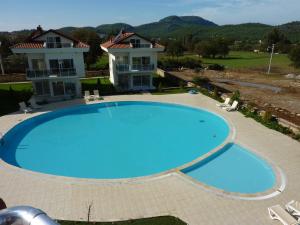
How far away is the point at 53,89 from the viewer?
27.5m

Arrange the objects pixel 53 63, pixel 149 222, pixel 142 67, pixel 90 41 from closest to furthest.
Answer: pixel 149 222 → pixel 53 63 → pixel 142 67 → pixel 90 41

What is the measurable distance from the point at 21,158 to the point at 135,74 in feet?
57.3

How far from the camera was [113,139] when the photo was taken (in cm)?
1884

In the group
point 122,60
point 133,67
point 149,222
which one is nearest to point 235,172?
point 149,222

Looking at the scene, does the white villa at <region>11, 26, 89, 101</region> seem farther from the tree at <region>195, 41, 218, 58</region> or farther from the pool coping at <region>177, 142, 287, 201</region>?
the tree at <region>195, 41, 218, 58</region>

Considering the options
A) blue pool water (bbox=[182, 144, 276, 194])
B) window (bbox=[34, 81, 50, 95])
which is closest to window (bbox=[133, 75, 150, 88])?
window (bbox=[34, 81, 50, 95])

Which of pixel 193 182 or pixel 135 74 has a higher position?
pixel 135 74

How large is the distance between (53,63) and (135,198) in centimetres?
2003

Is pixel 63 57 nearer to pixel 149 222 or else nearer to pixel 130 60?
pixel 130 60

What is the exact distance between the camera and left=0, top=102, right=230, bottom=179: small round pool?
1519 cm

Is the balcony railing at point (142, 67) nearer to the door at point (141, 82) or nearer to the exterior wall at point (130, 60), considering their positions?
the exterior wall at point (130, 60)

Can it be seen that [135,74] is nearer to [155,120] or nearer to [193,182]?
[155,120]

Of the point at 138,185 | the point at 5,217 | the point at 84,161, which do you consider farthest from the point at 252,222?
the point at 84,161

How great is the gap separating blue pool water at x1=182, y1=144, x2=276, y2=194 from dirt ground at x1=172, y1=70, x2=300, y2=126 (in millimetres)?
7152
